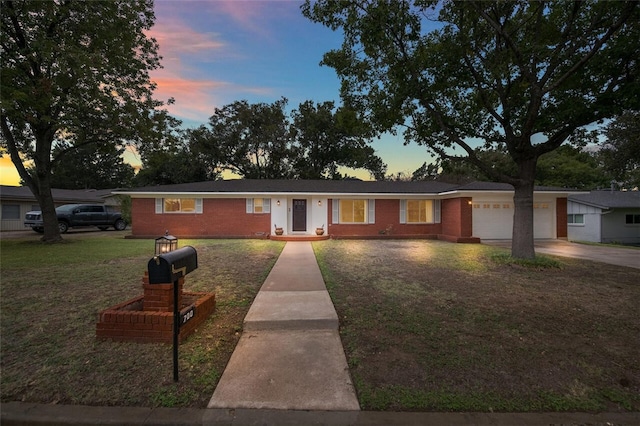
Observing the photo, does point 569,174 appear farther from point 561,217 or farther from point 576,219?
point 561,217

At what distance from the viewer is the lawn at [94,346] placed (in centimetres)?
256

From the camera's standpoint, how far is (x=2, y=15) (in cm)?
1048

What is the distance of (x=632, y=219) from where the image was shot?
2058cm

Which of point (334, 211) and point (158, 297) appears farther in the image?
point (334, 211)

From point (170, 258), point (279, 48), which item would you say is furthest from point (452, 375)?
point (279, 48)

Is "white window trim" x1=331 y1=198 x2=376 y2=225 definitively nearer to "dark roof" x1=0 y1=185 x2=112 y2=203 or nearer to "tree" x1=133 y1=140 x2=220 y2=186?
"tree" x1=133 y1=140 x2=220 y2=186

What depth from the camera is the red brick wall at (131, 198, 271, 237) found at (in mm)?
15760

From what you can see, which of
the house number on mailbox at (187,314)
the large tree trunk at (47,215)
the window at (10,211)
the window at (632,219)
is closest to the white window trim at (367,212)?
the large tree trunk at (47,215)

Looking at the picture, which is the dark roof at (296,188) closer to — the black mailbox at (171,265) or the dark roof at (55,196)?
the dark roof at (55,196)

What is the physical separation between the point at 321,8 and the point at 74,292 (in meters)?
9.31

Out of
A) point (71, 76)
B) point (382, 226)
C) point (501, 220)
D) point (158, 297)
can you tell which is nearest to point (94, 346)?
point (158, 297)

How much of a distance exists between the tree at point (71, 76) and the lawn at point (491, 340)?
11.7m

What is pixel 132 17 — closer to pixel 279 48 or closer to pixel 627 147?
pixel 279 48

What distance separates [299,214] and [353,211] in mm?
3018
